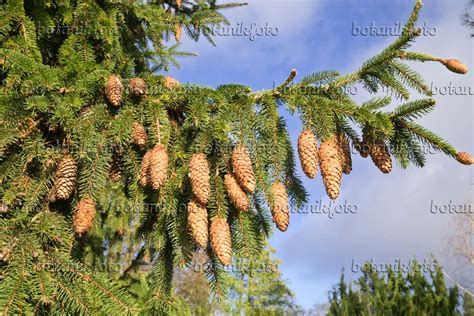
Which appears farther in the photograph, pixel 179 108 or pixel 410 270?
pixel 410 270

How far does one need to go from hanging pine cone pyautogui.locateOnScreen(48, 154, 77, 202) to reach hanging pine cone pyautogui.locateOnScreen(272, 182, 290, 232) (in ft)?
3.13

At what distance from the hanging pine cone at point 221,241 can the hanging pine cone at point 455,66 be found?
1.25 metres

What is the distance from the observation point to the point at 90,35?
332 cm

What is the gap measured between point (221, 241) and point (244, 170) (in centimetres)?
33

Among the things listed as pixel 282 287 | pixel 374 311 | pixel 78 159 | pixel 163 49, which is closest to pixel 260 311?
pixel 374 311

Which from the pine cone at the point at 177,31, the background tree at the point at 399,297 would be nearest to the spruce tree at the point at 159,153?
the pine cone at the point at 177,31

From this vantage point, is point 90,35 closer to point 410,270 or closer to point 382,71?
point 382,71

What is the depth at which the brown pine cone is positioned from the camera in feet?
7.48

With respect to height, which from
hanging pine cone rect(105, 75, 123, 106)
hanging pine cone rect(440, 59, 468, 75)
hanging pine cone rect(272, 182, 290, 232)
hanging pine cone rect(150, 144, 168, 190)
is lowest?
hanging pine cone rect(272, 182, 290, 232)

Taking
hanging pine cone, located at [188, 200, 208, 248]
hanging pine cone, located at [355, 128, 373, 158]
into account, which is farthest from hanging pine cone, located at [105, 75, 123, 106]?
hanging pine cone, located at [355, 128, 373, 158]

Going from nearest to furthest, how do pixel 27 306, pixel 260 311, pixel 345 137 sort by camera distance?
pixel 27 306, pixel 345 137, pixel 260 311

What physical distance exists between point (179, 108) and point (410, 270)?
355 inches

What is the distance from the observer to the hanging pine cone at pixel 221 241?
6.16ft

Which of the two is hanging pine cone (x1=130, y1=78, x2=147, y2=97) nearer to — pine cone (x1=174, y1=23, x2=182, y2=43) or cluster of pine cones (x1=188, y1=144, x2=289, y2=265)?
cluster of pine cones (x1=188, y1=144, x2=289, y2=265)
